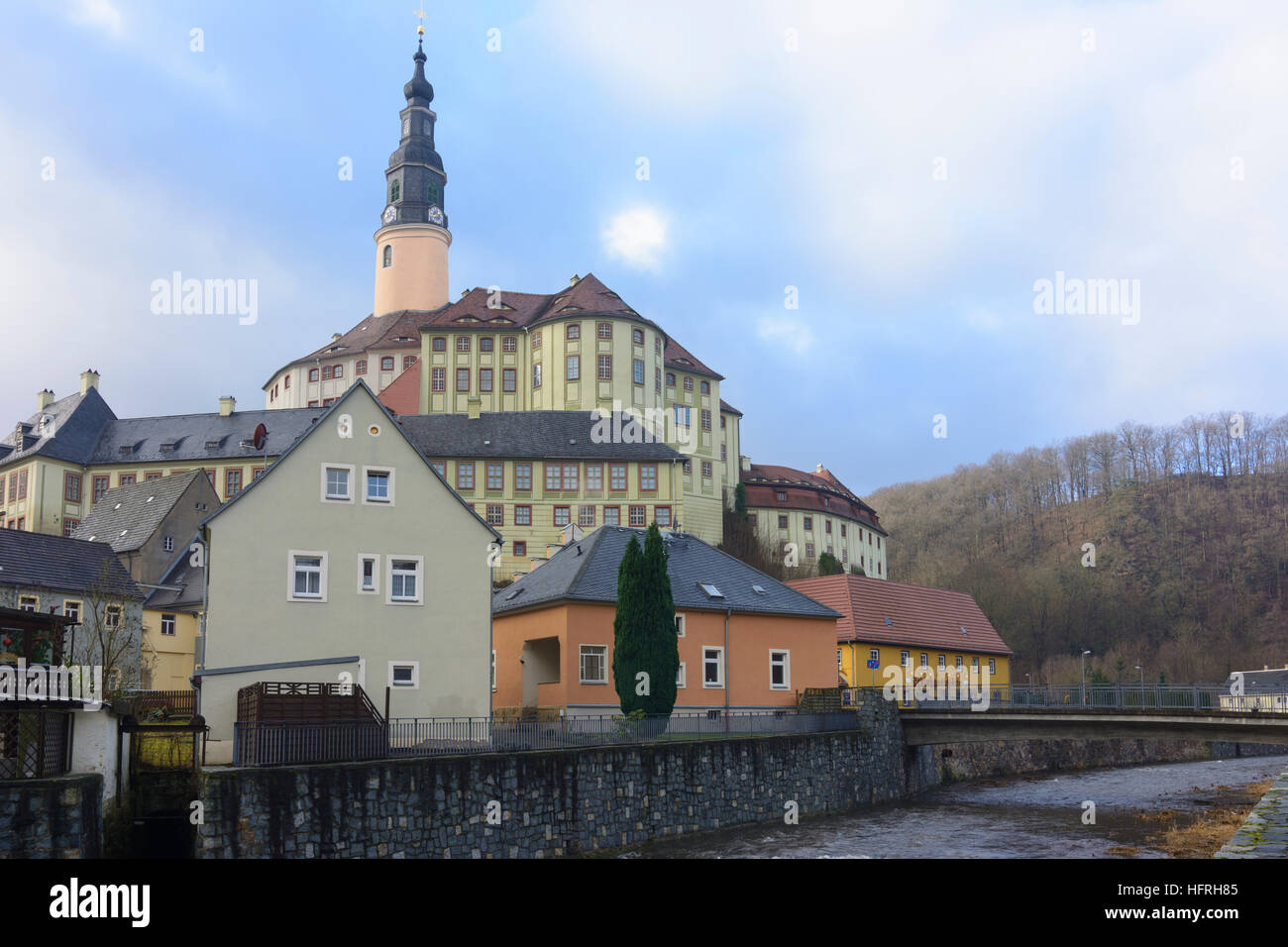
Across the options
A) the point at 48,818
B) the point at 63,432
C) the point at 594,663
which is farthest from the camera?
the point at 63,432

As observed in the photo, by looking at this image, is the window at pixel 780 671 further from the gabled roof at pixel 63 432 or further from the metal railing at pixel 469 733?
the gabled roof at pixel 63 432

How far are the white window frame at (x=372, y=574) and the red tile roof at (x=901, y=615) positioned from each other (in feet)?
78.4

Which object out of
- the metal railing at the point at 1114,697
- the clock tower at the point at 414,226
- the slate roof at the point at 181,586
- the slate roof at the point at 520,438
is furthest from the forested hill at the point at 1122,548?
the slate roof at the point at 181,586

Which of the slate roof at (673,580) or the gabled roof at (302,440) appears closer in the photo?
the gabled roof at (302,440)

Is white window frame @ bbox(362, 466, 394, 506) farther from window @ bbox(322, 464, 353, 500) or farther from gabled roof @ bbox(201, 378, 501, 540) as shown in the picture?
gabled roof @ bbox(201, 378, 501, 540)

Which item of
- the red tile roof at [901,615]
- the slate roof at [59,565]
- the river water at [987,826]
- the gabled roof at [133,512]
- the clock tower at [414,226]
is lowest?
the river water at [987,826]

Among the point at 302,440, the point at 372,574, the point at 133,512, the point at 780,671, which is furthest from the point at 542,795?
the point at 133,512

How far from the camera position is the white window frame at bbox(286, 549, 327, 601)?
30.1 m

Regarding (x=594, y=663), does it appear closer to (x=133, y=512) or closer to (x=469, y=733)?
(x=469, y=733)

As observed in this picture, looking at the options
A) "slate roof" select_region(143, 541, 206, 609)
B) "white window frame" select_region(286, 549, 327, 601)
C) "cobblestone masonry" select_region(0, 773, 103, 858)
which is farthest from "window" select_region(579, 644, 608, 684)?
"cobblestone masonry" select_region(0, 773, 103, 858)

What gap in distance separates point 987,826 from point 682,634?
39.2 feet

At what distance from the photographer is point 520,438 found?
73.8m

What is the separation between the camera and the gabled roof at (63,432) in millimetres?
81625

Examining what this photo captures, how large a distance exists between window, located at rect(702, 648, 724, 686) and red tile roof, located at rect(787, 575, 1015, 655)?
Result: 31.4 ft
